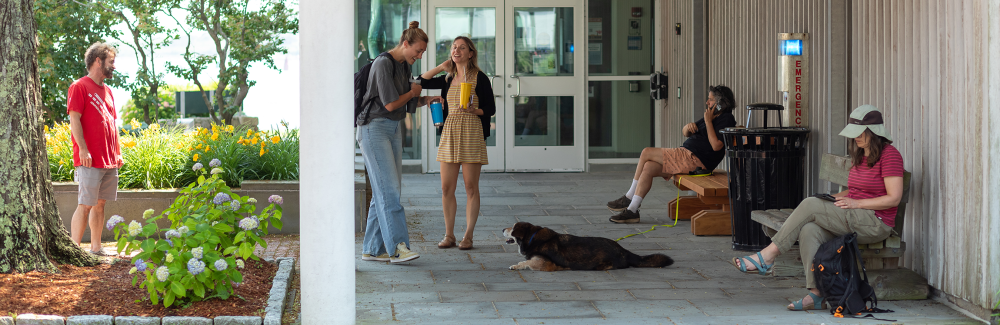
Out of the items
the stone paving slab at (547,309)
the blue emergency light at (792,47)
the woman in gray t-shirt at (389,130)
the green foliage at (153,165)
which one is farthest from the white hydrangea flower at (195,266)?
the blue emergency light at (792,47)

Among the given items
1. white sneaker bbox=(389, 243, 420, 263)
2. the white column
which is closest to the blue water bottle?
white sneaker bbox=(389, 243, 420, 263)

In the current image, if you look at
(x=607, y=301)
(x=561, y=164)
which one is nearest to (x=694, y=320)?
(x=607, y=301)

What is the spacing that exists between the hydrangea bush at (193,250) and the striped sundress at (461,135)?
176cm

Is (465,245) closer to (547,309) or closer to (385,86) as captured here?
(385,86)

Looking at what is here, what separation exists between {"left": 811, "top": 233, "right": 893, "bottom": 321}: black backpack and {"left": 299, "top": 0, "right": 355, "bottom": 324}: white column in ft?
8.01

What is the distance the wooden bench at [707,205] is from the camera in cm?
702

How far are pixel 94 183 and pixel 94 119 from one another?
43 cm

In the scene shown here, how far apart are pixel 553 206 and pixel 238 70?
542 centimetres

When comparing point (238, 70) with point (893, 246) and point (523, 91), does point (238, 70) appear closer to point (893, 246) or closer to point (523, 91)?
point (523, 91)

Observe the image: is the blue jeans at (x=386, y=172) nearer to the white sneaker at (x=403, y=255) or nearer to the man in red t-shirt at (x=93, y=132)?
the white sneaker at (x=403, y=255)

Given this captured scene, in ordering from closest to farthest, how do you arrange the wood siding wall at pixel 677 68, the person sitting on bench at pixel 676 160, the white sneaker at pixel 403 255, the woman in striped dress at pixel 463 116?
the white sneaker at pixel 403 255 → the woman in striped dress at pixel 463 116 → the person sitting on bench at pixel 676 160 → the wood siding wall at pixel 677 68

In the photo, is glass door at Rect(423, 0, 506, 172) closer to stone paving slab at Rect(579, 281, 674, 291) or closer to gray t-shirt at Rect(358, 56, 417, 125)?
gray t-shirt at Rect(358, 56, 417, 125)

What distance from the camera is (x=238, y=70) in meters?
11.9

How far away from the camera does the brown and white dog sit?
5.68 meters
